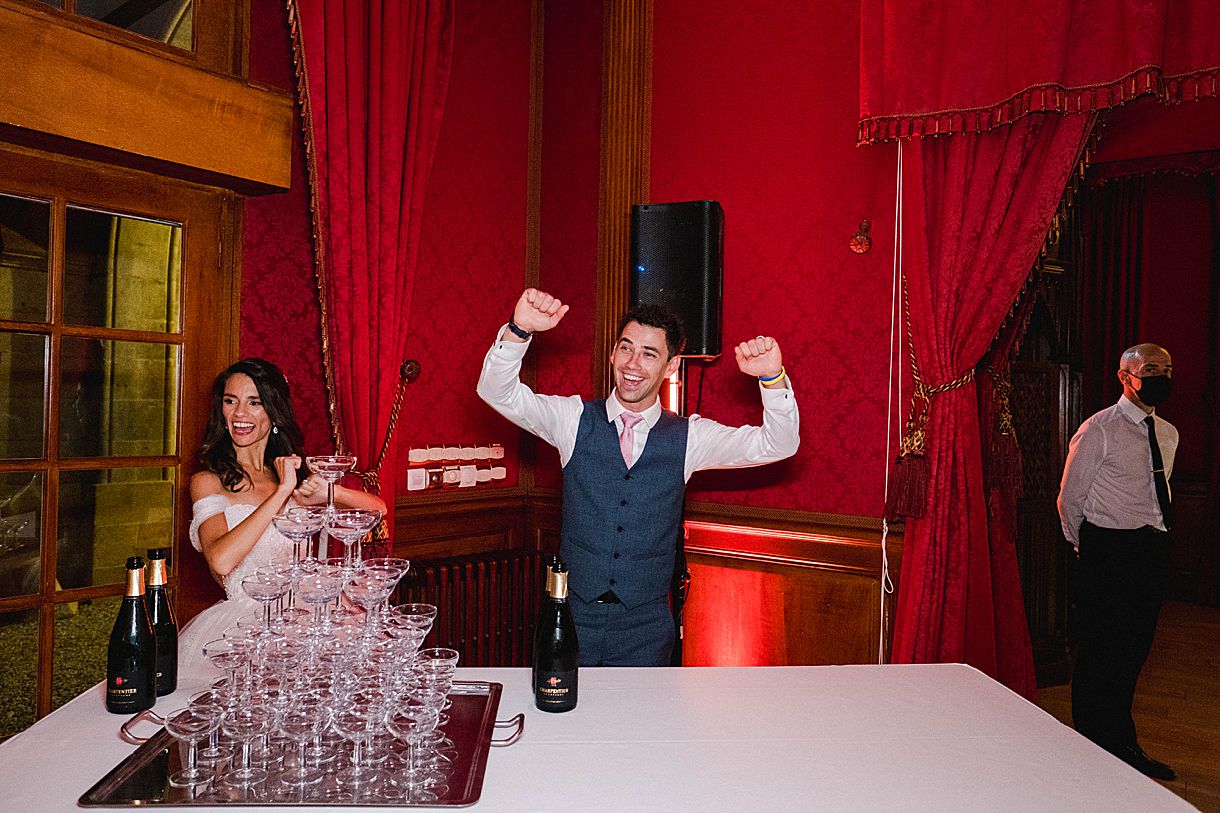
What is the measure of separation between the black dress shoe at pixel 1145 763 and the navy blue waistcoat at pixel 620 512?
221 cm

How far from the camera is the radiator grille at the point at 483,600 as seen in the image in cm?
371

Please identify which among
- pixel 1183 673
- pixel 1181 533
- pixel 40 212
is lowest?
pixel 1183 673

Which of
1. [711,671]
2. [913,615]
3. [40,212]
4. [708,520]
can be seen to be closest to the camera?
[711,671]

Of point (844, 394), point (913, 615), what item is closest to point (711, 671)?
point (913, 615)

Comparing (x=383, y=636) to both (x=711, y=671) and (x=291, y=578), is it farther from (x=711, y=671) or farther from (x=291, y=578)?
(x=711, y=671)

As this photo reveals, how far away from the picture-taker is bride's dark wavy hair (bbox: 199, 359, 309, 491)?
260 cm

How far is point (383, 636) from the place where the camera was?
1520 millimetres

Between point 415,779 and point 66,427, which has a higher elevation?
point 66,427

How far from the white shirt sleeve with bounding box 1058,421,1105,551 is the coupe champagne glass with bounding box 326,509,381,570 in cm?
304

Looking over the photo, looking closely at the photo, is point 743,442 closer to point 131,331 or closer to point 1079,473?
point 1079,473

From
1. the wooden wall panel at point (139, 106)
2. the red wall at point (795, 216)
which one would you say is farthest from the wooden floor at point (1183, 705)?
the wooden wall panel at point (139, 106)

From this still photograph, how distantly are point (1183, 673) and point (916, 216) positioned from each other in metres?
3.44

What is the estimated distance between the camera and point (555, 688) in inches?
65.2

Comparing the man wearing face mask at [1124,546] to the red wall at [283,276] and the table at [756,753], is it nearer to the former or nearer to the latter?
the table at [756,753]
